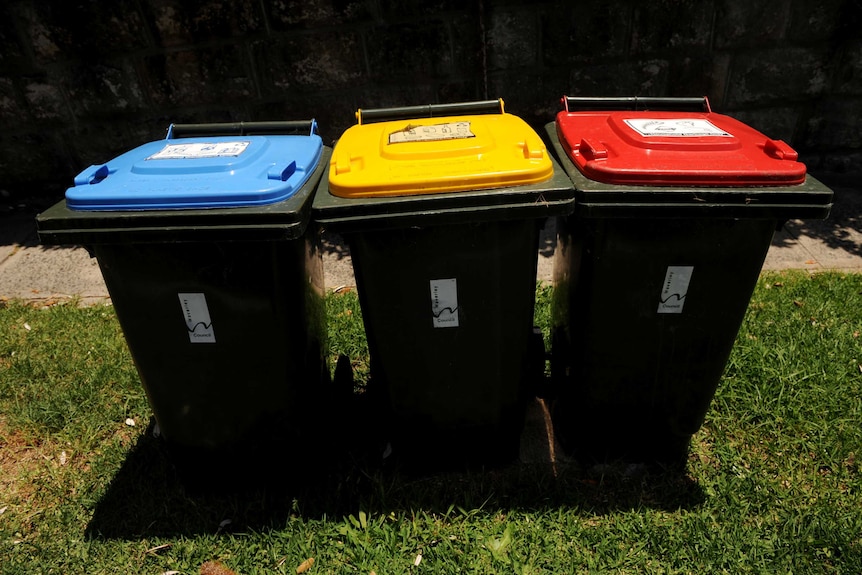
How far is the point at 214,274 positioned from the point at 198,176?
14.0 inches

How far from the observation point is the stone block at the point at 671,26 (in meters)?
4.68

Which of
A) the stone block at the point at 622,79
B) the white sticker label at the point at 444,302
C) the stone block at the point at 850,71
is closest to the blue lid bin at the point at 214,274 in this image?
the white sticker label at the point at 444,302

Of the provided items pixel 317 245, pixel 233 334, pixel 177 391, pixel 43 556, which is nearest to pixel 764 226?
pixel 317 245

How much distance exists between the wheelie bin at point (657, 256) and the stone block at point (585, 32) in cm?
252

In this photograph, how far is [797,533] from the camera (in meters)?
2.23

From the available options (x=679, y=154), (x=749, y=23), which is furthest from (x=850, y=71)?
(x=679, y=154)

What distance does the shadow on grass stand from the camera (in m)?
2.39

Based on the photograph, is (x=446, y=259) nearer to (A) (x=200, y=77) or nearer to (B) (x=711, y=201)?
(B) (x=711, y=201)

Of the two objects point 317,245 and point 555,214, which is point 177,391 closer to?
point 317,245

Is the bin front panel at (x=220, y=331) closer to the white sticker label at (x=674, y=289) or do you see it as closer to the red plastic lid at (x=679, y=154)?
the red plastic lid at (x=679, y=154)

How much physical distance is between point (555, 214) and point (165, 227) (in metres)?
1.30

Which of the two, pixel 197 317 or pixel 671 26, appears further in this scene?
pixel 671 26

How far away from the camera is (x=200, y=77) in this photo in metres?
4.86

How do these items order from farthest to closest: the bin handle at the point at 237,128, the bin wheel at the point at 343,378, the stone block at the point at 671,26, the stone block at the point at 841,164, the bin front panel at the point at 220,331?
the stone block at the point at 841,164 < the stone block at the point at 671,26 < the bin wheel at the point at 343,378 < the bin handle at the point at 237,128 < the bin front panel at the point at 220,331
